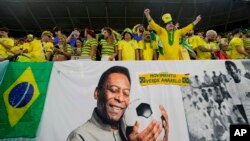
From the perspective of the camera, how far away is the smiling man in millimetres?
4574

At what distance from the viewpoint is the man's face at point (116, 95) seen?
15.8 ft

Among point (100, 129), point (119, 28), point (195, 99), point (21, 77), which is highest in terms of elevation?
point (119, 28)

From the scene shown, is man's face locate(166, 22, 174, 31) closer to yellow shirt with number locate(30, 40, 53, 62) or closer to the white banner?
the white banner

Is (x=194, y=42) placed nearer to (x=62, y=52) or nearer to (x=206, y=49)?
(x=206, y=49)

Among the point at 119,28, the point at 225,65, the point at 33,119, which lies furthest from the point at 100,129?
the point at 119,28

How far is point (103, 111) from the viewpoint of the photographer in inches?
189

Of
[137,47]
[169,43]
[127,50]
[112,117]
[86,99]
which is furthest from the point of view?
[137,47]

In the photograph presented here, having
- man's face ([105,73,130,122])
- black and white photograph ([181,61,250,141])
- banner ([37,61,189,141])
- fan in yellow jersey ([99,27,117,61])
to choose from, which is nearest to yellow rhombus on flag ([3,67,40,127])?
banner ([37,61,189,141])

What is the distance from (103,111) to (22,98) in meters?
1.19

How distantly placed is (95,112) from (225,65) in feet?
7.47

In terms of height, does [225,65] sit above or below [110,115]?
above

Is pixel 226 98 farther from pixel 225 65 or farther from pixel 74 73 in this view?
pixel 74 73

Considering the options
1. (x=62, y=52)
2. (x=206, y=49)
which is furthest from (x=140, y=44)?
(x=62, y=52)

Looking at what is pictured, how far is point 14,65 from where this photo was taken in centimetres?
520
